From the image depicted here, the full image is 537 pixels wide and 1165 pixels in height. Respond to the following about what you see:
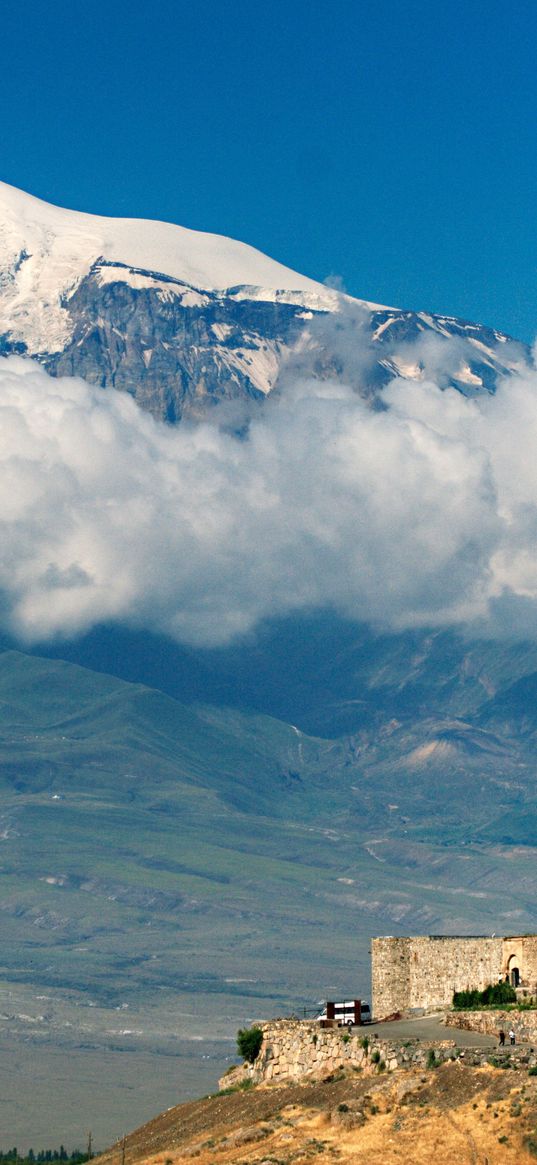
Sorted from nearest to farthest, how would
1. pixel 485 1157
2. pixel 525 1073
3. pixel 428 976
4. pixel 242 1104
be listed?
pixel 485 1157 → pixel 525 1073 → pixel 242 1104 → pixel 428 976

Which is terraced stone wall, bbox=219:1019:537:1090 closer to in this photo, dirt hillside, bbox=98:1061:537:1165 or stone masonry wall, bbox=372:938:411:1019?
dirt hillside, bbox=98:1061:537:1165

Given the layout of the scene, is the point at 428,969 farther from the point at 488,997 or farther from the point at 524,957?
the point at 524,957

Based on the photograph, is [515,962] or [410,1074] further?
[515,962]

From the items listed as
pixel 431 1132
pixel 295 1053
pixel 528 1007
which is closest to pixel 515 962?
pixel 528 1007

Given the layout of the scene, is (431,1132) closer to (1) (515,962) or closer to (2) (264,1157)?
(2) (264,1157)

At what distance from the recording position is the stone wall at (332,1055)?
60281 millimetres

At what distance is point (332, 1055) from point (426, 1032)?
310 cm

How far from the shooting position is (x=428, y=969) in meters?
72.2

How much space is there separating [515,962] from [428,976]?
14.7 ft

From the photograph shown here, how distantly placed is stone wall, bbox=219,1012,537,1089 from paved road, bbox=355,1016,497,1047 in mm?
707

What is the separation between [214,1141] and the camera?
60.7 metres

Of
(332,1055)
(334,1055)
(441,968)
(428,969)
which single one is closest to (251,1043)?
(332,1055)

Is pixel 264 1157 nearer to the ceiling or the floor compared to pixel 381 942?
nearer to the floor

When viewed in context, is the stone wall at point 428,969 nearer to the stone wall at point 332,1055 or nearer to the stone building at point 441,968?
the stone building at point 441,968
